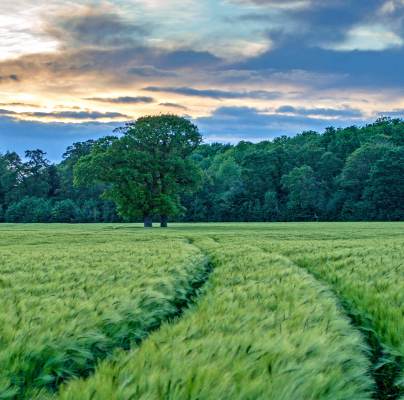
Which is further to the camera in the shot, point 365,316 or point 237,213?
point 237,213

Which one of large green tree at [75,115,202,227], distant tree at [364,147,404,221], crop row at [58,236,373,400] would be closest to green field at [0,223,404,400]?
crop row at [58,236,373,400]

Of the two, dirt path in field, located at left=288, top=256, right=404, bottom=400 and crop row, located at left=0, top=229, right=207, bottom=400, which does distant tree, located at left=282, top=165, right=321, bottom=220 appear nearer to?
crop row, located at left=0, top=229, right=207, bottom=400

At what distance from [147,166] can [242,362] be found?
208 feet

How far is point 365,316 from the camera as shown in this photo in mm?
7488

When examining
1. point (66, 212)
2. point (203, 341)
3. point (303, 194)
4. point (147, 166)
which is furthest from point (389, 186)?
point (203, 341)

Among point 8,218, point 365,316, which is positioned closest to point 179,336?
point 365,316

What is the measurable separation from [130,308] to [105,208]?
119 m

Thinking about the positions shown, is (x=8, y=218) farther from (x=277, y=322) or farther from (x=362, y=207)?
(x=277, y=322)

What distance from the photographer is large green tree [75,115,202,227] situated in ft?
215

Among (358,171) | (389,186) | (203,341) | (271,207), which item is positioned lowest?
(203,341)

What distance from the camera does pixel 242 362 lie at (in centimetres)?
424

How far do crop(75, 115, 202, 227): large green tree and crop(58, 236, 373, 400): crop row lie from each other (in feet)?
194

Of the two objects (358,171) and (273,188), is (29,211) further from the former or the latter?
(358,171)

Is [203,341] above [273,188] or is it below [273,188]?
below
